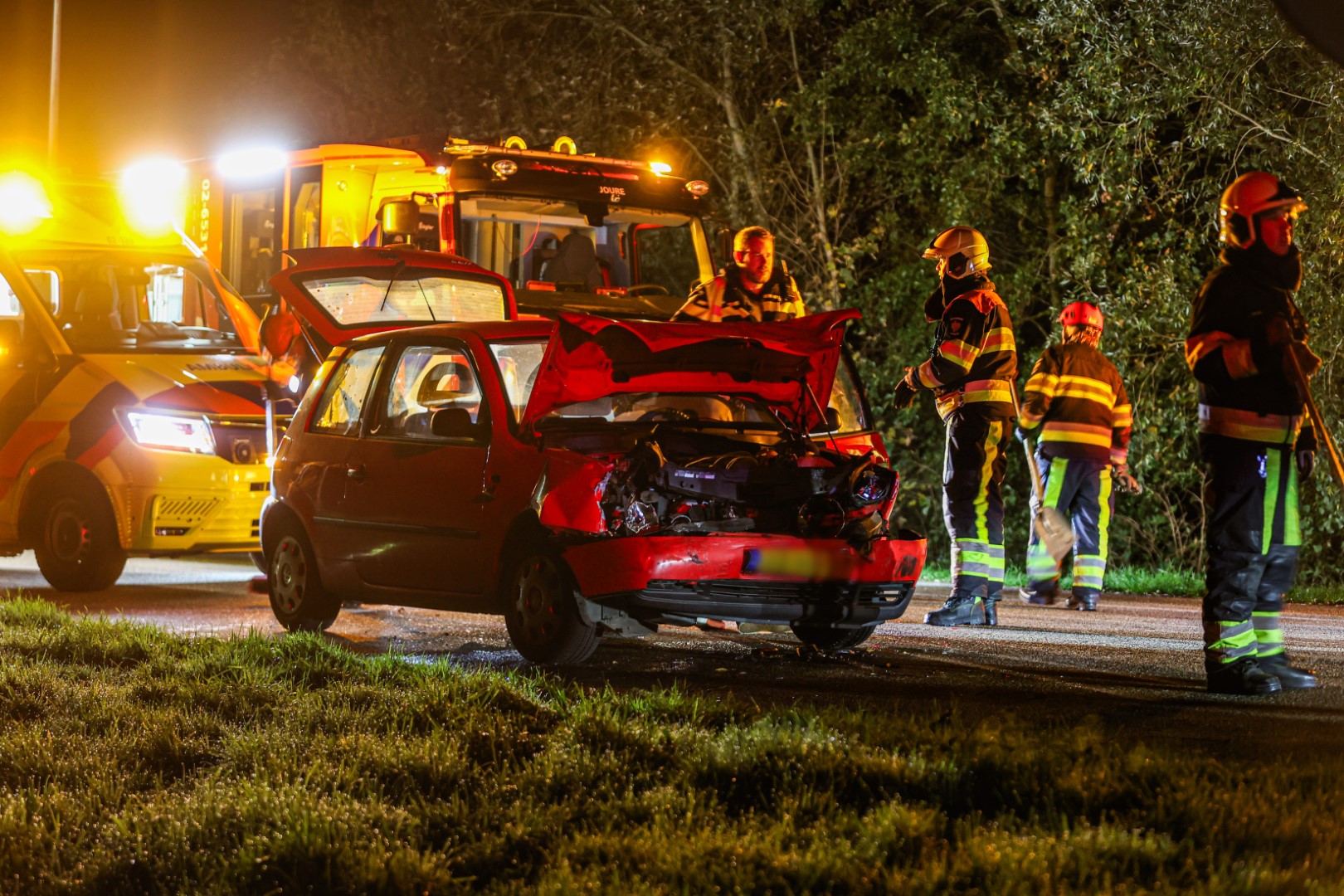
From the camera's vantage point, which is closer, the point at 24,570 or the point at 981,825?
the point at 981,825

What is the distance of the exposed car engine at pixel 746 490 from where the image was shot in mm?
7227

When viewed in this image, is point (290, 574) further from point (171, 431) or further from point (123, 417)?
point (123, 417)

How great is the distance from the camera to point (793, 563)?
7.39 metres

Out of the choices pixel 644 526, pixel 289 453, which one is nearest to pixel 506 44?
pixel 289 453

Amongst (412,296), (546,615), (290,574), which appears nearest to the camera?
(546,615)

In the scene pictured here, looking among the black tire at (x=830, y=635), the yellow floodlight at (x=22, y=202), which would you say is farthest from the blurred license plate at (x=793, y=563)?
the yellow floodlight at (x=22, y=202)

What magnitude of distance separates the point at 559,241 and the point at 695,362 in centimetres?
589

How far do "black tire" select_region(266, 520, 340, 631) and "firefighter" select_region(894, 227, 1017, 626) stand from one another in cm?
322

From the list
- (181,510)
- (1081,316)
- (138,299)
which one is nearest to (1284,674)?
(1081,316)

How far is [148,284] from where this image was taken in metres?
12.2

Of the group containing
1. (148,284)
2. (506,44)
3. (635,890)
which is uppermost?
(506,44)

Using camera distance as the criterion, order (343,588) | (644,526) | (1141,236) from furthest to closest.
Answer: (1141,236), (343,588), (644,526)

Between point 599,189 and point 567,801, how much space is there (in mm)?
8881

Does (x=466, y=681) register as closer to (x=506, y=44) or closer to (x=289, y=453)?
(x=289, y=453)
